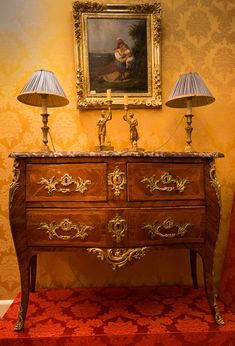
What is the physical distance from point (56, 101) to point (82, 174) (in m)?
0.74

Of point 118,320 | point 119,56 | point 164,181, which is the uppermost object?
point 119,56

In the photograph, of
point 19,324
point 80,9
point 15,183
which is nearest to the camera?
point 15,183

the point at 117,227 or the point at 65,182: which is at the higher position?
the point at 65,182

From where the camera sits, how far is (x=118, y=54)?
2.03 meters

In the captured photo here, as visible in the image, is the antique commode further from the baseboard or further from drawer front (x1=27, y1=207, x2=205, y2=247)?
the baseboard

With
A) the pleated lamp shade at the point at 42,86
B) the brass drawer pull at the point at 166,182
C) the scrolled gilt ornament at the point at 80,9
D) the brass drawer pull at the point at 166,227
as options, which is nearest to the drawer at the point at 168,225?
the brass drawer pull at the point at 166,227

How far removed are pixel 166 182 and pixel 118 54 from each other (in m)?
1.18

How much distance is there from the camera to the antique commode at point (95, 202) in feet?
4.60

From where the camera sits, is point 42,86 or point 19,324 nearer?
point 19,324

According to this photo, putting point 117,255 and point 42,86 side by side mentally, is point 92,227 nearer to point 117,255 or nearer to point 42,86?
point 117,255

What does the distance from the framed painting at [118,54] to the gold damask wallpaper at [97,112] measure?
0.27 ft

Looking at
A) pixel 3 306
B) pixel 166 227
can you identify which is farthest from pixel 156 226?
pixel 3 306

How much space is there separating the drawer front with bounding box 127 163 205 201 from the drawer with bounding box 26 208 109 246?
23 cm

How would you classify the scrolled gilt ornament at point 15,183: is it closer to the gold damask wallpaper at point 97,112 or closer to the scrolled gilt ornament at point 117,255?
the scrolled gilt ornament at point 117,255
